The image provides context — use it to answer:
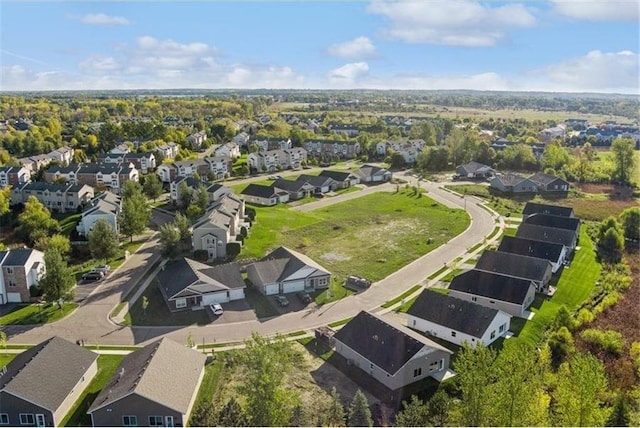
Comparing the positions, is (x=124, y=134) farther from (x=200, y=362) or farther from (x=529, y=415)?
(x=529, y=415)

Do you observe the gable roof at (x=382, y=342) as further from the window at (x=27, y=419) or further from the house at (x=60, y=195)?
the house at (x=60, y=195)

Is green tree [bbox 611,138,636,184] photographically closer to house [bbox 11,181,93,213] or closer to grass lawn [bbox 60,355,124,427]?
house [bbox 11,181,93,213]

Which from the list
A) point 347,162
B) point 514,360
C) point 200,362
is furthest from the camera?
point 347,162

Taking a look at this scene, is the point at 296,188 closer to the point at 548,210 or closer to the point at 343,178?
the point at 343,178

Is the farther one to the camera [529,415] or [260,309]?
[260,309]

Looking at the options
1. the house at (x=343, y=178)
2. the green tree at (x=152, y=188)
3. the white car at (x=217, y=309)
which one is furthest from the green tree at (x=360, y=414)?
the house at (x=343, y=178)

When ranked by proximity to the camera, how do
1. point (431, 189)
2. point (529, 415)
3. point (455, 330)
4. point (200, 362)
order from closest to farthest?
1. point (529, 415)
2. point (200, 362)
3. point (455, 330)
4. point (431, 189)

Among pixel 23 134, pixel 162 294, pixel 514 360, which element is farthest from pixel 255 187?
pixel 23 134
